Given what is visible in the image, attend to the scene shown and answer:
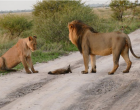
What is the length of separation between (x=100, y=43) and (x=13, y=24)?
12.8 meters

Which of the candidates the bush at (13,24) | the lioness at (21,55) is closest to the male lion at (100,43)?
the lioness at (21,55)

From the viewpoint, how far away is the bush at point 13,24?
18984mm

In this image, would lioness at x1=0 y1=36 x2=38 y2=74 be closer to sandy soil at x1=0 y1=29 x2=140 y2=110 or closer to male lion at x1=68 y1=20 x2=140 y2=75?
sandy soil at x1=0 y1=29 x2=140 y2=110

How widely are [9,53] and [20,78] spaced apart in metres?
1.24

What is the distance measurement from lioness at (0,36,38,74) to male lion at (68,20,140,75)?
1241 millimetres

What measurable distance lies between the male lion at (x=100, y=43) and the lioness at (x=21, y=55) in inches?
48.8

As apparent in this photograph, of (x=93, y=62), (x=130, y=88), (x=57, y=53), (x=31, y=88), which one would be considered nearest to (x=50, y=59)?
(x=57, y=53)

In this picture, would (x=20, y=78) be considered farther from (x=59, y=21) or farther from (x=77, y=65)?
(x=59, y=21)

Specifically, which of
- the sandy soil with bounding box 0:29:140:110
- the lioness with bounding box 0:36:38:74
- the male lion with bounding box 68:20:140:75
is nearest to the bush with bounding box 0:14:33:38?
the lioness with bounding box 0:36:38:74

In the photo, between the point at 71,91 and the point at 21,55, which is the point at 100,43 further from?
the point at 21,55

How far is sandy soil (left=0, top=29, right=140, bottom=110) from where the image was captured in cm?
531

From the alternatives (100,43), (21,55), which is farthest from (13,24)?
→ (100,43)

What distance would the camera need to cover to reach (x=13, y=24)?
19.1 meters

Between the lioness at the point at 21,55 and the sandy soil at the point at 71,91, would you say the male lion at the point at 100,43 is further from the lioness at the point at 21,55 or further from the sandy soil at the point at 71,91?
the lioness at the point at 21,55
